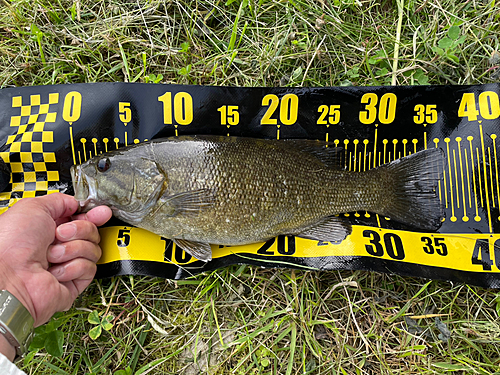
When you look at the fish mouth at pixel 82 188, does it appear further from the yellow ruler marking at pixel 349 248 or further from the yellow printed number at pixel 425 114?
the yellow printed number at pixel 425 114

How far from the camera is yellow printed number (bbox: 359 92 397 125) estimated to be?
2.62 metres

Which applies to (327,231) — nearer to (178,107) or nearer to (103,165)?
(178,107)

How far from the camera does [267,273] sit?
2.56 metres

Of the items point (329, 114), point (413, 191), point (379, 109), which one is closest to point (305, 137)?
point (329, 114)

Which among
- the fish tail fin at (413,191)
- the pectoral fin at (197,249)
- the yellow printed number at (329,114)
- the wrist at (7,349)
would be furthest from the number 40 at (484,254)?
the wrist at (7,349)

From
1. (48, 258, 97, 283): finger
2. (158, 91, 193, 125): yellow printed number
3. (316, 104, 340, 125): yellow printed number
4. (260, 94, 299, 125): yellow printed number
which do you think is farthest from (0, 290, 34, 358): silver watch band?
(316, 104, 340, 125): yellow printed number

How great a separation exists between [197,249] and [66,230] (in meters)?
0.93

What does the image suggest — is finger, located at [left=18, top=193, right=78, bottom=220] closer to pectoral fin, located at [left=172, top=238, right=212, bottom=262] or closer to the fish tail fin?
pectoral fin, located at [left=172, top=238, right=212, bottom=262]

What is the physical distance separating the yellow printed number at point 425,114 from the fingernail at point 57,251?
9.54 ft

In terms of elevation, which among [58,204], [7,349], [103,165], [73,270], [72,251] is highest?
[103,165]

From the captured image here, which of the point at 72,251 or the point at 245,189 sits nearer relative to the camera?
the point at 72,251

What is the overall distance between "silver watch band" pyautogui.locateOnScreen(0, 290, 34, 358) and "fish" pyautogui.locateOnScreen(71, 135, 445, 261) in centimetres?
78

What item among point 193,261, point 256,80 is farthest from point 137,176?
point 256,80

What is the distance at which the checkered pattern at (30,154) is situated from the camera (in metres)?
2.53
